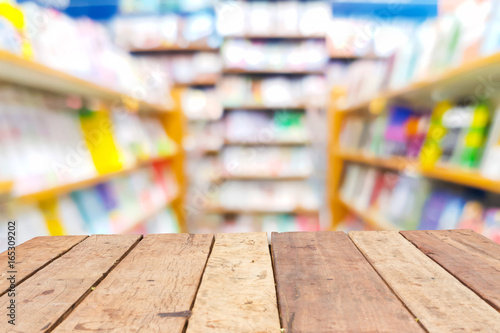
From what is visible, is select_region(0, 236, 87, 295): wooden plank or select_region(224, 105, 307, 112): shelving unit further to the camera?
select_region(224, 105, 307, 112): shelving unit

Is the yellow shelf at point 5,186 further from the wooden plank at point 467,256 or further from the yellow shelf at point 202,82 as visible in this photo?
A: the yellow shelf at point 202,82

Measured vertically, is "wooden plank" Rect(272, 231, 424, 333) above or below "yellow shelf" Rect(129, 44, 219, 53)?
below

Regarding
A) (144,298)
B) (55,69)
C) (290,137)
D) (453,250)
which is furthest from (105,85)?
(290,137)

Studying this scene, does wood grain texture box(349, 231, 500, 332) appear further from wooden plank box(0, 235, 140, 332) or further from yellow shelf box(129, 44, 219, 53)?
yellow shelf box(129, 44, 219, 53)

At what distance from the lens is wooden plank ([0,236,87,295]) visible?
74 cm

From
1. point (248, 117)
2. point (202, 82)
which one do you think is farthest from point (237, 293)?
point (202, 82)

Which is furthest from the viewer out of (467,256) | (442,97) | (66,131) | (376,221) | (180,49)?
(180,49)

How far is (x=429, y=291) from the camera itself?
2.10 ft

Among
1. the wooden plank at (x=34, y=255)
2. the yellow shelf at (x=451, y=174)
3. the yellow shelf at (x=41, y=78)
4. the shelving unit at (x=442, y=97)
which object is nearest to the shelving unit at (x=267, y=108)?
the shelving unit at (x=442, y=97)

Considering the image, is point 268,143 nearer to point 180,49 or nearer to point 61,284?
point 180,49

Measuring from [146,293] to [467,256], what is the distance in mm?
662

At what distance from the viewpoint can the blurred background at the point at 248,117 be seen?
1.46m

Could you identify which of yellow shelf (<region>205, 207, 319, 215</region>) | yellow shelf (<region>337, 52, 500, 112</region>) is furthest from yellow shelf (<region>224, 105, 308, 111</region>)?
yellow shelf (<region>337, 52, 500, 112</region>)

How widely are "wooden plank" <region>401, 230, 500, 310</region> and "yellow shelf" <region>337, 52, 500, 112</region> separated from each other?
60 centimetres
